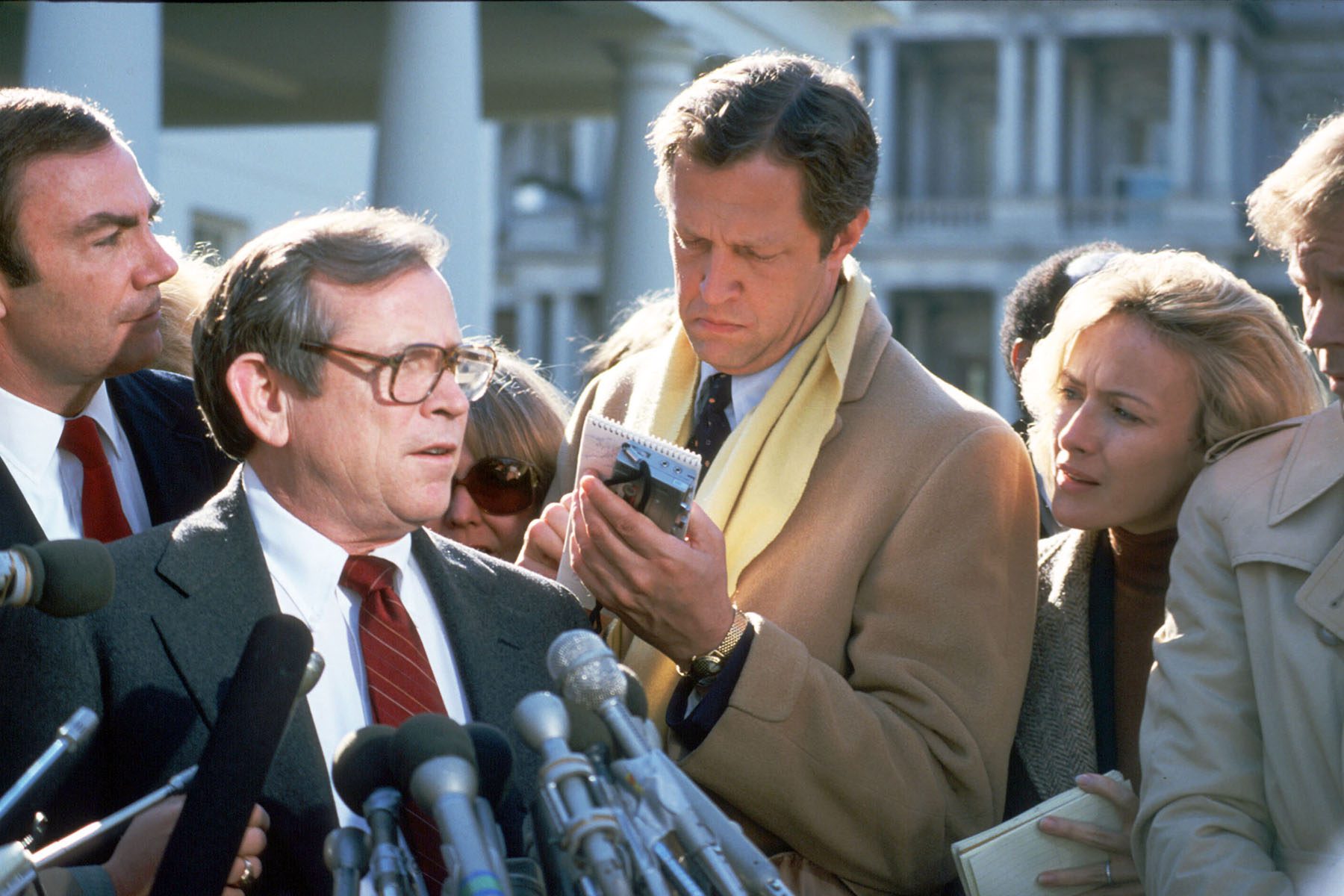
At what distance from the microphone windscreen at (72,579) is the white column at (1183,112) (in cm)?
4681

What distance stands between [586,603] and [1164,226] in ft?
146

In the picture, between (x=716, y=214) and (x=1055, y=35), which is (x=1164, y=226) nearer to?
(x=1055, y=35)

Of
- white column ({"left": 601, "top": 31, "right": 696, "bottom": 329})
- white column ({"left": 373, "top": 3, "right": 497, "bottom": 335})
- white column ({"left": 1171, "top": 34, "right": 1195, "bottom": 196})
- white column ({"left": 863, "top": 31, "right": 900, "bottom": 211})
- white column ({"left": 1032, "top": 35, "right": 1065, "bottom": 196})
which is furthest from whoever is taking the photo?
white column ({"left": 863, "top": 31, "right": 900, "bottom": 211})

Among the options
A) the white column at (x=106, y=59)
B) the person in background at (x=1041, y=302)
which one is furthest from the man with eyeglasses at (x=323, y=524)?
the white column at (x=106, y=59)

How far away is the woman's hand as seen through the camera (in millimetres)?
3018

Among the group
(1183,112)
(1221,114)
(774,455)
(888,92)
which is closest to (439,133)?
(774,455)

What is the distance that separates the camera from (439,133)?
922 centimetres

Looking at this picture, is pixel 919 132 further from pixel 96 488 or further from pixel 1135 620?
pixel 96 488

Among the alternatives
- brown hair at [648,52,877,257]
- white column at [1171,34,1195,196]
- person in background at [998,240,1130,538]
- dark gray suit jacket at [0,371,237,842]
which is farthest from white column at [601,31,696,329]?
white column at [1171,34,1195,196]

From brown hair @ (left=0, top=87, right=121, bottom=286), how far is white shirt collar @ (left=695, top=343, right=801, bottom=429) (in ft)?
4.24

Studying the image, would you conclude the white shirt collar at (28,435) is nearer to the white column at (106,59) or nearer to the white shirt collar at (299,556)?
the white shirt collar at (299,556)

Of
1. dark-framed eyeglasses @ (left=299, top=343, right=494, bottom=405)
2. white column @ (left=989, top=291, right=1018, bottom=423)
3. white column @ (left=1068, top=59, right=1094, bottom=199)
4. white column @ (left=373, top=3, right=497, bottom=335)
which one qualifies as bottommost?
white column @ (left=989, top=291, right=1018, bottom=423)

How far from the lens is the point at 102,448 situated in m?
3.37

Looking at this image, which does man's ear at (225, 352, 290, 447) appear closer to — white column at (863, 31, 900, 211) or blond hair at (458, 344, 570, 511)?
blond hair at (458, 344, 570, 511)
